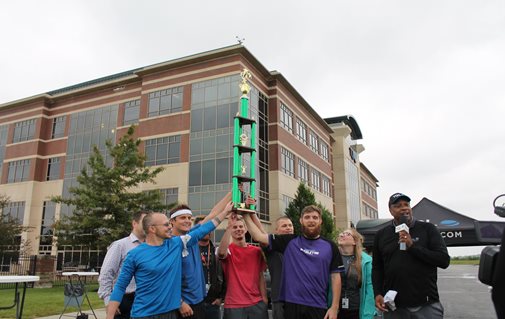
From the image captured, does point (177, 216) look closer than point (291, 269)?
No

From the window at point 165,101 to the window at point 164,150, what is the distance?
2.42 meters

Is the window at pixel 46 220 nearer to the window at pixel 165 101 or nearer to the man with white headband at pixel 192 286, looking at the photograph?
the window at pixel 165 101

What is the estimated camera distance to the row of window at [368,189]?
69.4 m

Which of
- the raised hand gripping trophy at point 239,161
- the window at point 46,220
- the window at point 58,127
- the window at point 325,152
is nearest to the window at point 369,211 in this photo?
the window at point 325,152

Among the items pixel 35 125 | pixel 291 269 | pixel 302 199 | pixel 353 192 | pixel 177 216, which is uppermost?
pixel 35 125

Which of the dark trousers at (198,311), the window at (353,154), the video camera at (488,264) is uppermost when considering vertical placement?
the window at (353,154)

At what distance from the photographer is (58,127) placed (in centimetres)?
4175

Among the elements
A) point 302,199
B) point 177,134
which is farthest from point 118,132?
point 302,199

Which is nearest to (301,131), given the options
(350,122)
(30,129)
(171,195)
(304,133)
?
(304,133)

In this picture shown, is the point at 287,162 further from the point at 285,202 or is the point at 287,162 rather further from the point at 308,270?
the point at 308,270

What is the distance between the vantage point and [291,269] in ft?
14.2

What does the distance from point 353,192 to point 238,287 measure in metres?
56.0

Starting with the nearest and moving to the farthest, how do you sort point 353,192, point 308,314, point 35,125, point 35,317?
point 308,314 → point 35,317 → point 35,125 → point 353,192

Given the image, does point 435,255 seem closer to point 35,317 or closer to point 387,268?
point 387,268
